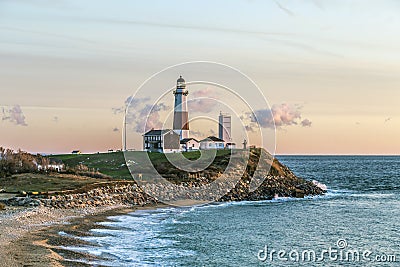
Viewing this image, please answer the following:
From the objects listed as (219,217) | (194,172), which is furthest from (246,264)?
(194,172)

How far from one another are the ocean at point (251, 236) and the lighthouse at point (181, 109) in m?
34.6

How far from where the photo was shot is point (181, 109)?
298 ft

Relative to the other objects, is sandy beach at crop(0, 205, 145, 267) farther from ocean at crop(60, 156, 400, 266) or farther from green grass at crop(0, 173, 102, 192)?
green grass at crop(0, 173, 102, 192)

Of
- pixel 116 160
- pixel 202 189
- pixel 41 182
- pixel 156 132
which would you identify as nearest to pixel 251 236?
pixel 41 182

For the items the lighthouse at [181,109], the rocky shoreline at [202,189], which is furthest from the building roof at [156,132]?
the rocky shoreline at [202,189]

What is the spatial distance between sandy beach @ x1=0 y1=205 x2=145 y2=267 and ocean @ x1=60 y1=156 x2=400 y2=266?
119 cm

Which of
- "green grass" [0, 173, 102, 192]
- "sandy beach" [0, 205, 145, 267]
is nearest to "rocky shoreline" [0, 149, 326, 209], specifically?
"green grass" [0, 173, 102, 192]

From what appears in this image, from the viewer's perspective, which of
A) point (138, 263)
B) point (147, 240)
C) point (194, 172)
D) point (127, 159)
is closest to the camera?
point (138, 263)

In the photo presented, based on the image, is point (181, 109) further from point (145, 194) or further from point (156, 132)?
point (145, 194)

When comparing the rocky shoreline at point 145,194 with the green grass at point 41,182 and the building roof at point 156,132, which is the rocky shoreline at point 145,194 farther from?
the building roof at point 156,132

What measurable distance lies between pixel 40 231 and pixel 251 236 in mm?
13719

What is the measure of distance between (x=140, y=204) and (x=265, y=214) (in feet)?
41.0

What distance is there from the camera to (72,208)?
4362 cm

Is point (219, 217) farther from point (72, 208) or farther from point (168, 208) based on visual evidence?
point (72, 208)
